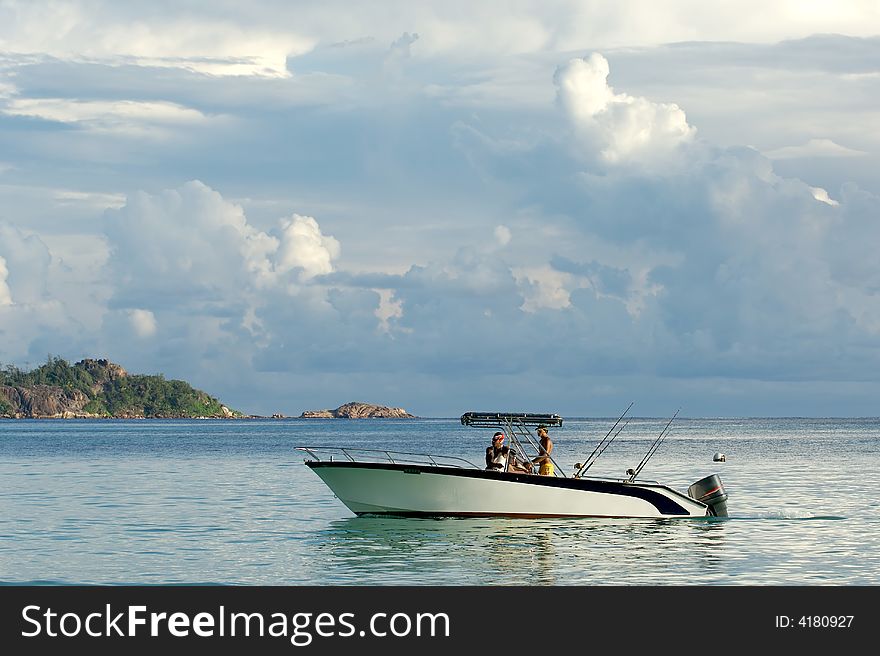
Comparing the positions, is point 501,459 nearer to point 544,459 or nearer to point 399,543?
point 544,459

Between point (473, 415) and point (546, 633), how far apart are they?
1360 centimetres

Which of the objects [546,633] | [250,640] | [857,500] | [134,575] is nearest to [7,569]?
[134,575]

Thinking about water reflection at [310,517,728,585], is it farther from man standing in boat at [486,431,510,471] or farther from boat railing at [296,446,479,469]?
boat railing at [296,446,479,469]

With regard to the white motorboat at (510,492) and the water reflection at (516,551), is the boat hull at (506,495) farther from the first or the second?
the water reflection at (516,551)

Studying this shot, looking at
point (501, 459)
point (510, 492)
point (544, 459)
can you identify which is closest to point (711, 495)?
point (544, 459)

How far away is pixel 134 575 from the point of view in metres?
25.0

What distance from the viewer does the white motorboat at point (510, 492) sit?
31.4m

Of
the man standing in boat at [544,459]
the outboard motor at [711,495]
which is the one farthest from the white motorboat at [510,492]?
the man standing in boat at [544,459]

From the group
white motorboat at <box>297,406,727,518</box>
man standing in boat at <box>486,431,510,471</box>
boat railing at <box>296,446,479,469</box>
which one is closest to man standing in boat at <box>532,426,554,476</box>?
white motorboat at <box>297,406,727,518</box>

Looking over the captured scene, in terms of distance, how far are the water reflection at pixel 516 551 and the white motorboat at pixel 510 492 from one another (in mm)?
311

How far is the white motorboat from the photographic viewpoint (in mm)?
31406

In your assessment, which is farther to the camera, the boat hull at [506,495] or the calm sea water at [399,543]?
the boat hull at [506,495]

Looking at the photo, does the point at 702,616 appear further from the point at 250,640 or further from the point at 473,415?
the point at 473,415

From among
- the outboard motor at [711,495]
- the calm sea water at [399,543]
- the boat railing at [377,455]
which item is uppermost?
the boat railing at [377,455]
